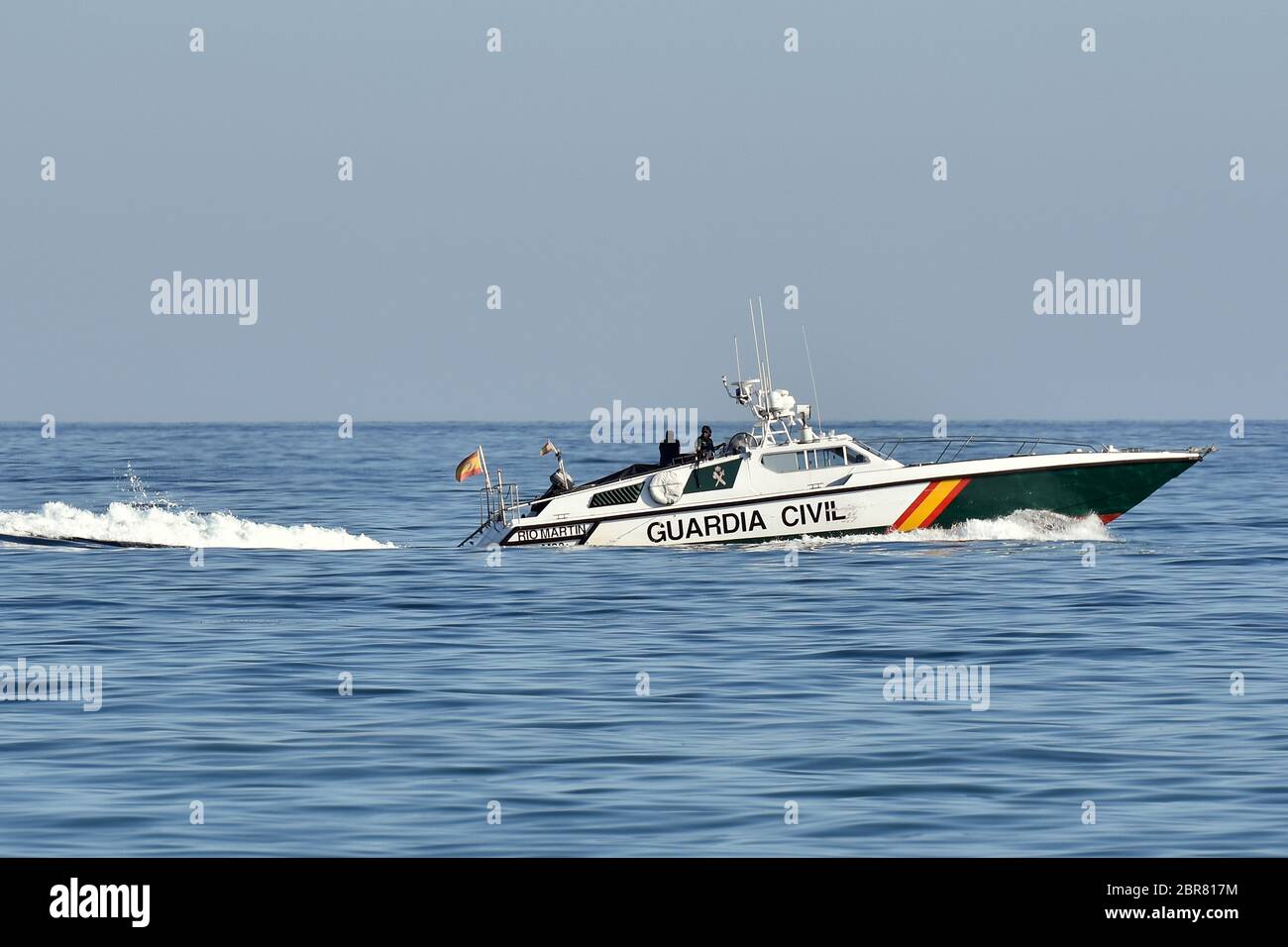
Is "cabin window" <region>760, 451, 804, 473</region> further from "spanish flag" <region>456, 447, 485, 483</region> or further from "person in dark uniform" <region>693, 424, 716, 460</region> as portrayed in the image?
"spanish flag" <region>456, 447, 485, 483</region>

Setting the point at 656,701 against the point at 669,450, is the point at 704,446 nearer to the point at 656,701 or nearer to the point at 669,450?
the point at 669,450

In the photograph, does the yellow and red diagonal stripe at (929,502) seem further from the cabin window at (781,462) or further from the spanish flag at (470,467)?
the spanish flag at (470,467)

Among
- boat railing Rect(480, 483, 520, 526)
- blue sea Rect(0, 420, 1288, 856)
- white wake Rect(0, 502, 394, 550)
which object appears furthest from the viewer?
white wake Rect(0, 502, 394, 550)

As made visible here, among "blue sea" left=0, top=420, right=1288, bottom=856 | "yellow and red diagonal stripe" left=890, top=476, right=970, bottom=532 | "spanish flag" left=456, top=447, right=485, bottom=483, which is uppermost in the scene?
"spanish flag" left=456, top=447, right=485, bottom=483

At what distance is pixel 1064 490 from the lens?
114 ft

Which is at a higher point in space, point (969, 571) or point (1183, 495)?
point (1183, 495)

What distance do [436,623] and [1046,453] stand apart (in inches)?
612

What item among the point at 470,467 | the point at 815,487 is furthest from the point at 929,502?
the point at 470,467

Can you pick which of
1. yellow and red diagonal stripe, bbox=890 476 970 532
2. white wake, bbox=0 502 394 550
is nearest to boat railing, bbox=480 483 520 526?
white wake, bbox=0 502 394 550

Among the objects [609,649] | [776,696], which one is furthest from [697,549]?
[776,696]

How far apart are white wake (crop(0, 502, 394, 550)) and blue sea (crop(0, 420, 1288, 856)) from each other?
1.22 m

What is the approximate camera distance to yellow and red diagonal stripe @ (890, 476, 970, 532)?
34281mm
